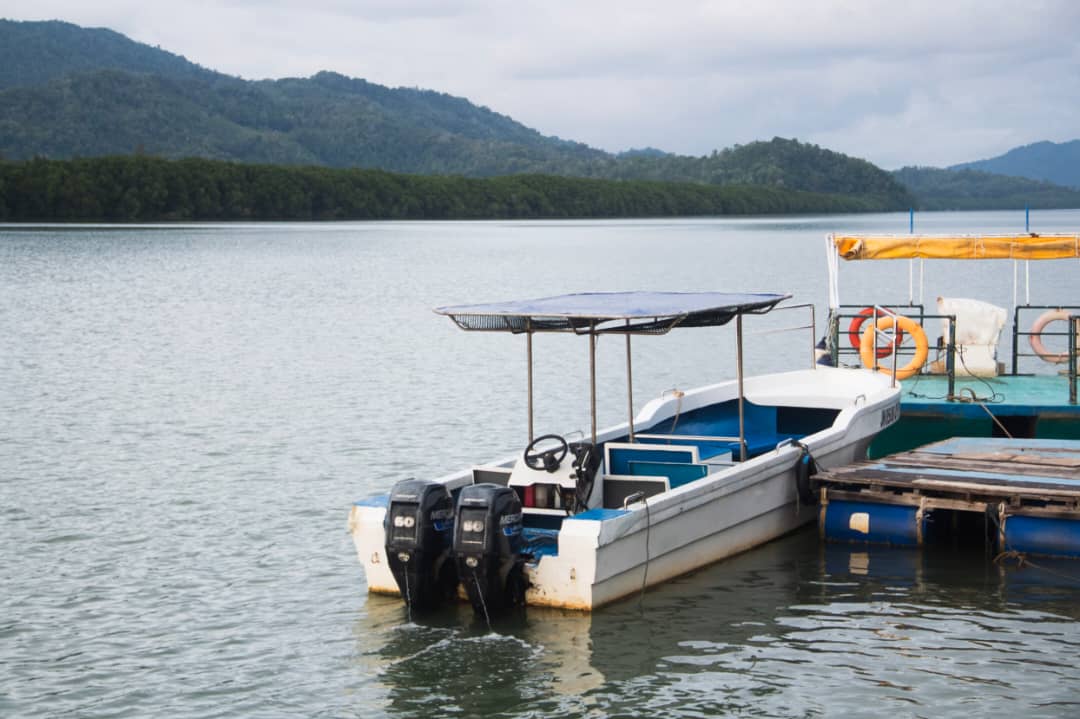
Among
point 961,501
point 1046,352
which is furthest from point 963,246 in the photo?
point 961,501

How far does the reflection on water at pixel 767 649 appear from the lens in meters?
8.35

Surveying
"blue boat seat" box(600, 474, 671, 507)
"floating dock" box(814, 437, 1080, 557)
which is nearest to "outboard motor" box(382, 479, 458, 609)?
"blue boat seat" box(600, 474, 671, 507)

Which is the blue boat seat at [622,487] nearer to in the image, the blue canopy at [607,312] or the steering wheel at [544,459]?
the steering wheel at [544,459]

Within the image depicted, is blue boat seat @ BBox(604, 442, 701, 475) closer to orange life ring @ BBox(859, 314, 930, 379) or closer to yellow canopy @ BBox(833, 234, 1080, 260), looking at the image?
orange life ring @ BBox(859, 314, 930, 379)

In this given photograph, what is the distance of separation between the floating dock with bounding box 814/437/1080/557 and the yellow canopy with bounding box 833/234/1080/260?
169 inches

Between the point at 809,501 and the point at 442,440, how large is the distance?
22.2 feet

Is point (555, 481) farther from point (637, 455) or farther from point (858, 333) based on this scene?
point (858, 333)

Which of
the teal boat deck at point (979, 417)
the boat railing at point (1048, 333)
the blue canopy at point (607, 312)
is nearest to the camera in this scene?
the blue canopy at point (607, 312)

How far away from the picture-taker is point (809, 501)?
12.3 metres

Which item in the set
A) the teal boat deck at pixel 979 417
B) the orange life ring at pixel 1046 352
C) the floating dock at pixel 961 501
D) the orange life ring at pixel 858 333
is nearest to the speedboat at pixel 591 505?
the floating dock at pixel 961 501

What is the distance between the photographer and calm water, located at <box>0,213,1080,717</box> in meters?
8.52

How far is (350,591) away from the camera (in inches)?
426

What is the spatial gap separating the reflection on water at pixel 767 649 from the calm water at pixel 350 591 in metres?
0.02

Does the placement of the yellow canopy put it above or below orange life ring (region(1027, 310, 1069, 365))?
above
